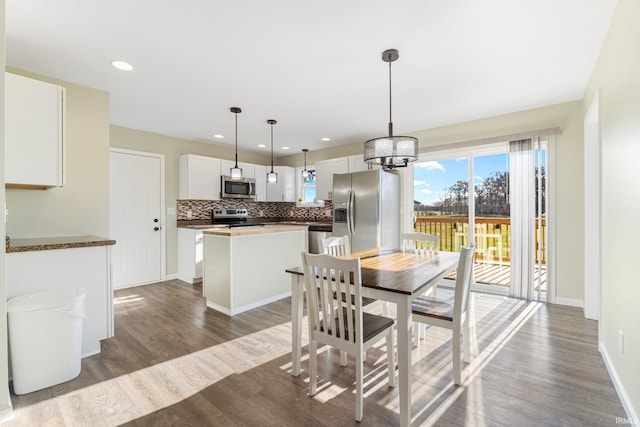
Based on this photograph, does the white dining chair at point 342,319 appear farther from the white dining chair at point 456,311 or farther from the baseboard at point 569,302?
the baseboard at point 569,302

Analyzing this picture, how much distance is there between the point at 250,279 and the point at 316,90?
87.2 inches

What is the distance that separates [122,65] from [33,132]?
2.82 feet

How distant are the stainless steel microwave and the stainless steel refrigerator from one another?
1.81m

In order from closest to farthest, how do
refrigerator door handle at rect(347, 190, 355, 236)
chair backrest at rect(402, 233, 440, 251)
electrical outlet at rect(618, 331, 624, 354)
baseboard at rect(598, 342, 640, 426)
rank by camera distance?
baseboard at rect(598, 342, 640, 426), electrical outlet at rect(618, 331, 624, 354), chair backrest at rect(402, 233, 440, 251), refrigerator door handle at rect(347, 190, 355, 236)

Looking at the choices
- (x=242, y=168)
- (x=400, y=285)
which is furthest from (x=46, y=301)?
(x=242, y=168)

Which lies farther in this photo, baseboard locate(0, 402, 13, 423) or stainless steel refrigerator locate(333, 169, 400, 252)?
stainless steel refrigerator locate(333, 169, 400, 252)

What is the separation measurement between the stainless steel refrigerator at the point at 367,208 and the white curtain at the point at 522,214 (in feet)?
5.07

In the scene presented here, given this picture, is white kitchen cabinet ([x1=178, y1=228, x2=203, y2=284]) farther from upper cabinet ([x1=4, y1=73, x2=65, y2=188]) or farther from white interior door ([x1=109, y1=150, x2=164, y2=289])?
upper cabinet ([x1=4, y1=73, x2=65, y2=188])

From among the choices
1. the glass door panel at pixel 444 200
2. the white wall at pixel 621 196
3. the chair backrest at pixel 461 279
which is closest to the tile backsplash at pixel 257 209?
the glass door panel at pixel 444 200

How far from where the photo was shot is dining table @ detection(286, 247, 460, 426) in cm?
159

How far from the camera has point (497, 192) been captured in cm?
402

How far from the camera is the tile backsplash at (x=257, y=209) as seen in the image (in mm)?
5191

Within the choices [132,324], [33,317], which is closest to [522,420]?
[33,317]

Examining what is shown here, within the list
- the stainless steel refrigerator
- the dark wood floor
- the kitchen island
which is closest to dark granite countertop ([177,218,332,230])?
the stainless steel refrigerator
